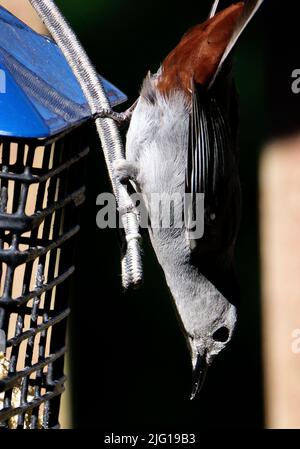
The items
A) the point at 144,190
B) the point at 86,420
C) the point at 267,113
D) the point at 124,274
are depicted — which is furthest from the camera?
the point at 86,420

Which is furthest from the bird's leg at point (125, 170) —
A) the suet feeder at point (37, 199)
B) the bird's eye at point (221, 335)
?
the bird's eye at point (221, 335)

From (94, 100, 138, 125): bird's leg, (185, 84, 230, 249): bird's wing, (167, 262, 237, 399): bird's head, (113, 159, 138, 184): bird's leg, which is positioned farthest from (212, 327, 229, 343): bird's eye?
(94, 100, 138, 125): bird's leg

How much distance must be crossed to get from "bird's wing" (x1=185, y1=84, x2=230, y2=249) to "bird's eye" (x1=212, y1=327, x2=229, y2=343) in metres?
0.50

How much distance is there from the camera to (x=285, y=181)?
4730 millimetres

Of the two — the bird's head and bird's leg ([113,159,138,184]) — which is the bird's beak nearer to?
the bird's head

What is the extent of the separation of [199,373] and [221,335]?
167 mm

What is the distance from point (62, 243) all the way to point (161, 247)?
2.01 feet

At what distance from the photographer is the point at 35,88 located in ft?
8.66

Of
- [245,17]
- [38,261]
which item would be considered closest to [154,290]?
[38,261]

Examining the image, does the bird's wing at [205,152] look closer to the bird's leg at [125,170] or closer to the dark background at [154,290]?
the bird's leg at [125,170]

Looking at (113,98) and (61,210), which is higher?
(113,98)

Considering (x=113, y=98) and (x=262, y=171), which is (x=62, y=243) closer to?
(x=113, y=98)

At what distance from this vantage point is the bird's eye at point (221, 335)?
3604 millimetres
